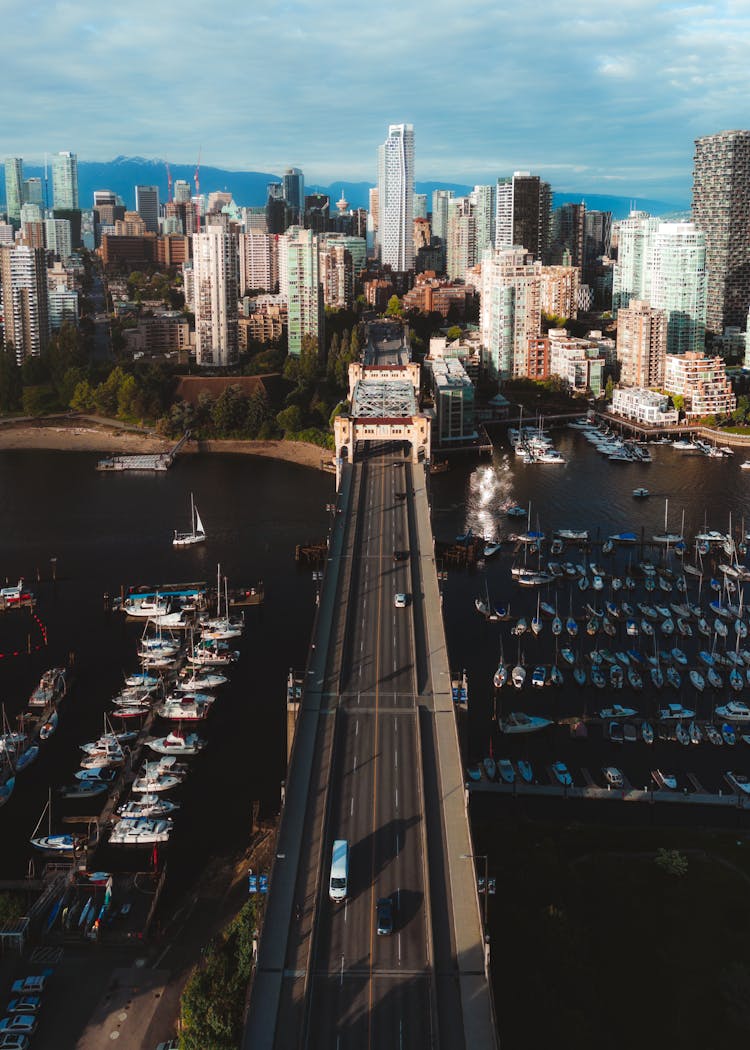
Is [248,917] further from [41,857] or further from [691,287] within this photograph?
[691,287]

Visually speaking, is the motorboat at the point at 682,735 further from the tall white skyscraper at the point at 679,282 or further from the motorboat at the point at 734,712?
the tall white skyscraper at the point at 679,282

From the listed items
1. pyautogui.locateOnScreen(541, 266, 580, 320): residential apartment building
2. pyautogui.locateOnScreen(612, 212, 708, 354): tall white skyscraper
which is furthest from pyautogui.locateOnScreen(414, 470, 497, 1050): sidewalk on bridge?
pyautogui.locateOnScreen(541, 266, 580, 320): residential apartment building

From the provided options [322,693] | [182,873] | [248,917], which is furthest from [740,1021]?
[182,873]

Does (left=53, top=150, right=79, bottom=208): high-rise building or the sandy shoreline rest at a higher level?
(left=53, top=150, right=79, bottom=208): high-rise building

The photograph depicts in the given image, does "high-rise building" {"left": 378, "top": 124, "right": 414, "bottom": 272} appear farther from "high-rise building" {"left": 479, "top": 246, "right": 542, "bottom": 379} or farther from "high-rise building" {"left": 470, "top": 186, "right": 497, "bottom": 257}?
"high-rise building" {"left": 479, "top": 246, "right": 542, "bottom": 379}

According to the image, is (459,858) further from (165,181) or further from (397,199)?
(165,181)

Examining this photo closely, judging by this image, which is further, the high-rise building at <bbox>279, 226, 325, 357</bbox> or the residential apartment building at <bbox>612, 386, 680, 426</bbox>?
the high-rise building at <bbox>279, 226, 325, 357</bbox>

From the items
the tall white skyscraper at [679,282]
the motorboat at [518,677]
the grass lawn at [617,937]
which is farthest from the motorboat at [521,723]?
the tall white skyscraper at [679,282]
